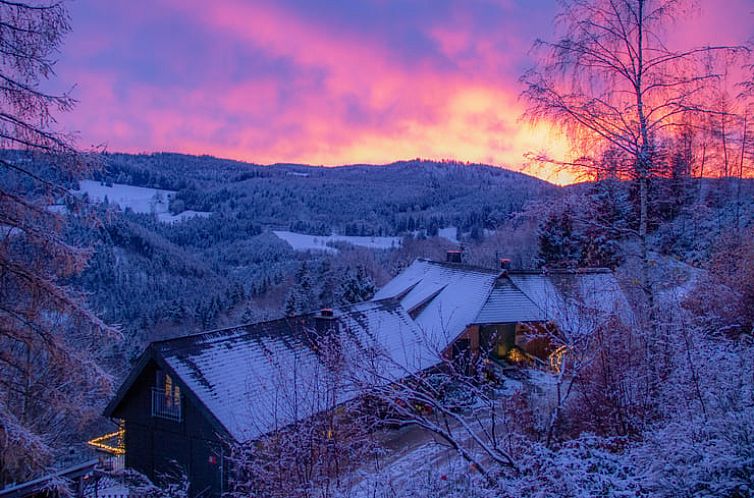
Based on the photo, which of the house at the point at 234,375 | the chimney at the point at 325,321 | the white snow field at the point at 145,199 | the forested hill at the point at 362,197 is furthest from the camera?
the white snow field at the point at 145,199

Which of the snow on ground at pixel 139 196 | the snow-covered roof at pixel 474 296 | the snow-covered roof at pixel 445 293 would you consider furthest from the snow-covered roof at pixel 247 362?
the snow on ground at pixel 139 196

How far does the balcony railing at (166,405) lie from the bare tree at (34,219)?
7.24 meters

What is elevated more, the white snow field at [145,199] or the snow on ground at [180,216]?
the white snow field at [145,199]

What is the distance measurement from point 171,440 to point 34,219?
32.2ft

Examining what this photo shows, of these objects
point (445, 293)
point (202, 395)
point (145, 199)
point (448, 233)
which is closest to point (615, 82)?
point (202, 395)

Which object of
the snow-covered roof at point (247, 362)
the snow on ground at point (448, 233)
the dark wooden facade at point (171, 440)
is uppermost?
the snow on ground at point (448, 233)

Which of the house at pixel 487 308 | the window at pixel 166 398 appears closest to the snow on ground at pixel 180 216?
the house at pixel 487 308

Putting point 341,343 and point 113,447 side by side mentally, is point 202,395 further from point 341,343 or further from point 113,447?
point 113,447

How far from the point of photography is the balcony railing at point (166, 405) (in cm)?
1559

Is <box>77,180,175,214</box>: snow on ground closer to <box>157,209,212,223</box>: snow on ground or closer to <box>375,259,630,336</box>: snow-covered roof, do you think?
<box>157,209,212,223</box>: snow on ground

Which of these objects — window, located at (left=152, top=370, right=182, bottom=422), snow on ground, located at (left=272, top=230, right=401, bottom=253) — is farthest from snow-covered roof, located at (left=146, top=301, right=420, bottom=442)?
snow on ground, located at (left=272, top=230, right=401, bottom=253)

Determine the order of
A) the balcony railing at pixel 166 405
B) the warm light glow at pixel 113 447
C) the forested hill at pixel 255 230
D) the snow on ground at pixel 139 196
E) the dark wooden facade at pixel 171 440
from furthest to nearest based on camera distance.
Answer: the snow on ground at pixel 139 196 < the forested hill at pixel 255 230 < the warm light glow at pixel 113 447 < the balcony railing at pixel 166 405 < the dark wooden facade at pixel 171 440

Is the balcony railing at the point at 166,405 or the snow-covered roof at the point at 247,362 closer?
the snow-covered roof at the point at 247,362

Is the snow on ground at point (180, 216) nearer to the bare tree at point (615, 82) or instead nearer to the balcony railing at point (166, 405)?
the balcony railing at point (166, 405)
